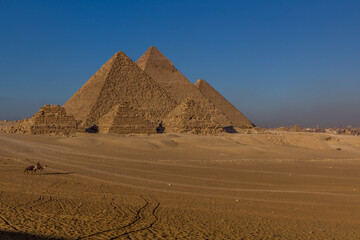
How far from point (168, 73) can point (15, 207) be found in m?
60.7

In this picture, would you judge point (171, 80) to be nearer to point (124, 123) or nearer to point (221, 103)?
point (221, 103)

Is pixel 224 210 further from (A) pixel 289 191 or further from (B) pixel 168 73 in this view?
(B) pixel 168 73

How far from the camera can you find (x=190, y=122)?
38875 millimetres

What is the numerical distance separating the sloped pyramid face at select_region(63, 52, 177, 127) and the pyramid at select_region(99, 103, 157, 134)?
24.1ft

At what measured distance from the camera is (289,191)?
1009 cm

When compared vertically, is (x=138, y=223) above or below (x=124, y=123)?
below

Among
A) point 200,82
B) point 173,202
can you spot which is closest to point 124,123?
point 173,202

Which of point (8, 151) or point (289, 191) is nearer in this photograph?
point (289, 191)

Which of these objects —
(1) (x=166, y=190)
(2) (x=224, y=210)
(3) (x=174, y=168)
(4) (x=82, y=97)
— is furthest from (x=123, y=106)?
(2) (x=224, y=210)

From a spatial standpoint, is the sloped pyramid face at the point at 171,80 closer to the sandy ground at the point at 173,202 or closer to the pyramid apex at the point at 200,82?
the pyramid apex at the point at 200,82

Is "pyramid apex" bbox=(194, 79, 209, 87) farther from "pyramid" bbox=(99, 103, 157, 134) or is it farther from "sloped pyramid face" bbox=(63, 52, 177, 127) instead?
"pyramid" bbox=(99, 103, 157, 134)

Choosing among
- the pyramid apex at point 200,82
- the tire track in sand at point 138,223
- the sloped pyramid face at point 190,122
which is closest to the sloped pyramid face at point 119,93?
the sloped pyramid face at point 190,122

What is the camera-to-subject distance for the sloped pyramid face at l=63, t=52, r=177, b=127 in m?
44.1

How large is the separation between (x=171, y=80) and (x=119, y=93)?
20.3 metres
